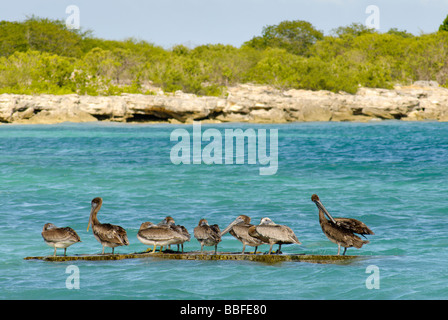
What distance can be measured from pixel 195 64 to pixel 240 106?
11862mm

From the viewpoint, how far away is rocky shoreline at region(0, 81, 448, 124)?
4816cm

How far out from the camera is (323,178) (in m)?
21.5

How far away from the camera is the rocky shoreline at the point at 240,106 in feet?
158

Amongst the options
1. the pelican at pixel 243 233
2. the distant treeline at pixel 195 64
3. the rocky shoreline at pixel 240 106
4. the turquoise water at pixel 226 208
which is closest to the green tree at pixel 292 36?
the distant treeline at pixel 195 64

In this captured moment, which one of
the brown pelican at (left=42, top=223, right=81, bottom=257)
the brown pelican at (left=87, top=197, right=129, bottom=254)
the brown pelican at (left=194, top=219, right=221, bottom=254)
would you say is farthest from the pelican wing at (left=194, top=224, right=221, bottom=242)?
the brown pelican at (left=42, top=223, right=81, bottom=257)

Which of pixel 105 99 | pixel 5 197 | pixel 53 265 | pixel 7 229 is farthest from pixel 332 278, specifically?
pixel 105 99

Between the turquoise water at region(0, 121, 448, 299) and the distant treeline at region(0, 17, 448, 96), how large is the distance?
1985 centimetres

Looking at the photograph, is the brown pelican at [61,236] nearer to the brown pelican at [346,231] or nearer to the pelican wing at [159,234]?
the pelican wing at [159,234]

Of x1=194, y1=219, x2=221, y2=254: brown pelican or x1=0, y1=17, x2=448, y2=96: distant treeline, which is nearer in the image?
x1=194, y1=219, x2=221, y2=254: brown pelican

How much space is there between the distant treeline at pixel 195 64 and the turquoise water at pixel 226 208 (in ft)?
65.1

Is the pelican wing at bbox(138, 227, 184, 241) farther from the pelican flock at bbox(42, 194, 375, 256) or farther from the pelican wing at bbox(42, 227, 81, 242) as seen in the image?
the pelican wing at bbox(42, 227, 81, 242)

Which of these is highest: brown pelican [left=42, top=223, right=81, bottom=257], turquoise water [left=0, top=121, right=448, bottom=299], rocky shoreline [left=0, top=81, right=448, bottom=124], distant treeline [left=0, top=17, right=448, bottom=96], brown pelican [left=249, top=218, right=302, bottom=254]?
distant treeline [left=0, top=17, right=448, bottom=96]

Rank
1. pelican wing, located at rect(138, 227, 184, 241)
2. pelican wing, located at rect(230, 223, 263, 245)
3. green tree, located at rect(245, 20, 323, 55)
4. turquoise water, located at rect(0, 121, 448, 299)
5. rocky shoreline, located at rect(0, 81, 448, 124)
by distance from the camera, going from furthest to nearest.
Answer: green tree, located at rect(245, 20, 323, 55) → rocky shoreline, located at rect(0, 81, 448, 124) → pelican wing, located at rect(230, 223, 263, 245) → pelican wing, located at rect(138, 227, 184, 241) → turquoise water, located at rect(0, 121, 448, 299)

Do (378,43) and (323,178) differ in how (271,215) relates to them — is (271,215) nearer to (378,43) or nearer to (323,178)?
(323,178)
